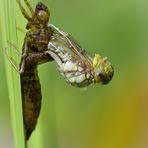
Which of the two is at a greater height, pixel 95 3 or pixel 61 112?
pixel 95 3

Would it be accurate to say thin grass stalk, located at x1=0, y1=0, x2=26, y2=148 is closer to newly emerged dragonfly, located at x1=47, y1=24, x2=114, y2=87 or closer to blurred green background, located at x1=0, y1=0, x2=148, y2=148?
blurred green background, located at x1=0, y1=0, x2=148, y2=148

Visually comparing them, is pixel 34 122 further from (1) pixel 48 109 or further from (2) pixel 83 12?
(2) pixel 83 12

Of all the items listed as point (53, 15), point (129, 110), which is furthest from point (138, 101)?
point (53, 15)

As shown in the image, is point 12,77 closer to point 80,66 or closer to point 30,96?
point 30,96

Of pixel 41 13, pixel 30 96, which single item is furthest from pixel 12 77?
pixel 41 13

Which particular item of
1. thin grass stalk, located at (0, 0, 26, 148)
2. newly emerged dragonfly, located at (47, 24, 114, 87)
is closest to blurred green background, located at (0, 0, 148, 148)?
thin grass stalk, located at (0, 0, 26, 148)

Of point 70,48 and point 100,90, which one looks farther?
point 100,90
